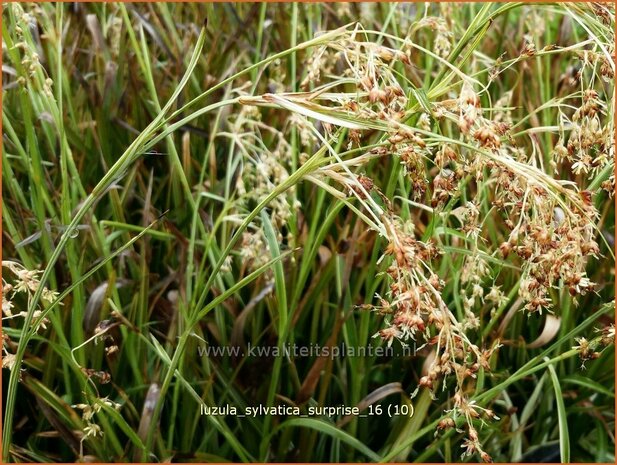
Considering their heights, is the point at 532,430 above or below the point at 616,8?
below

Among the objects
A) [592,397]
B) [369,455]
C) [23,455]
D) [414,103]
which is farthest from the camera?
[592,397]

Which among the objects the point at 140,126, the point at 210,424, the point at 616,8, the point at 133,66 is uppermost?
the point at 616,8

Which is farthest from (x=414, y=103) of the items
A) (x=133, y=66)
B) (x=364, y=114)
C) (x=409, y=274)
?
(x=133, y=66)

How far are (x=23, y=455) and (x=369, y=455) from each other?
74 centimetres

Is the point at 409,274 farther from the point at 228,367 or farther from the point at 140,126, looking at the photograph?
the point at 140,126

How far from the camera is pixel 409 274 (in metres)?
0.89

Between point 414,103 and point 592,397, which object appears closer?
point 414,103

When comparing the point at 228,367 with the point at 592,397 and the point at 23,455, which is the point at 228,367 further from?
the point at 592,397

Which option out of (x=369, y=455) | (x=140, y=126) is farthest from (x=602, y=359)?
(x=140, y=126)

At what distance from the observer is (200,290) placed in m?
1.62

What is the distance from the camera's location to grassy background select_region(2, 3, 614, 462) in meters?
1.57

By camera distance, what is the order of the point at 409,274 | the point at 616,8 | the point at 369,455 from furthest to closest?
the point at 369,455
the point at 616,8
the point at 409,274

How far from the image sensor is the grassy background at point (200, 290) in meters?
1.57

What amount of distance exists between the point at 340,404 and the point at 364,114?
2.99 feet
